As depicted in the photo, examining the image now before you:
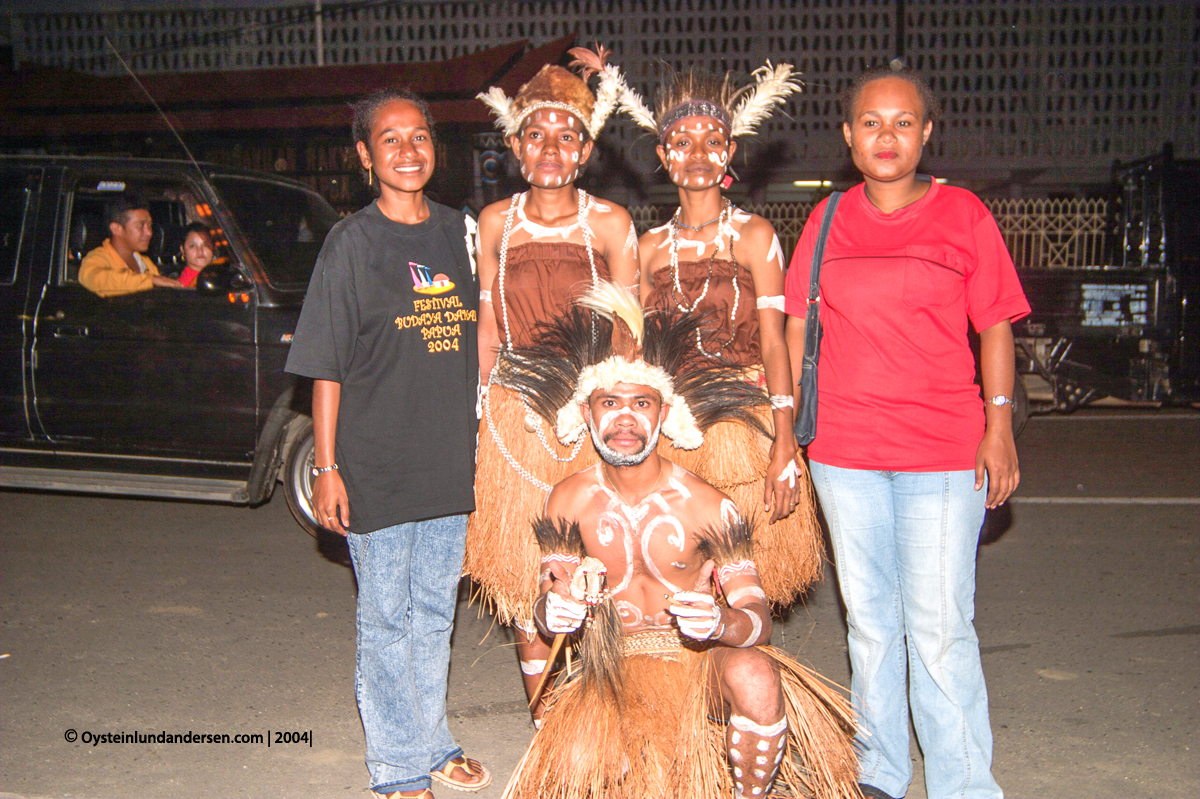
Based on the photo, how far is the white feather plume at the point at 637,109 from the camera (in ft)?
11.3

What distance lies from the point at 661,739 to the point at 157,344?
13.7ft

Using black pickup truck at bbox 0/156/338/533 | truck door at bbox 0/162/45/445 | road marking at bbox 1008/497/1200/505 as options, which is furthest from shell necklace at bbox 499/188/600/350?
road marking at bbox 1008/497/1200/505

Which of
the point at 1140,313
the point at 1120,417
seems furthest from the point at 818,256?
the point at 1120,417

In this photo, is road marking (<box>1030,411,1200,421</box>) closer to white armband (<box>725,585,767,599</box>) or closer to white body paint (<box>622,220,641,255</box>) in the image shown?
white body paint (<box>622,220,641,255</box>)

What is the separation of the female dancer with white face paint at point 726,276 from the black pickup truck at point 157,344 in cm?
293

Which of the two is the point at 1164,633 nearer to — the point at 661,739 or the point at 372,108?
the point at 661,739

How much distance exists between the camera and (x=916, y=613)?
2762mm

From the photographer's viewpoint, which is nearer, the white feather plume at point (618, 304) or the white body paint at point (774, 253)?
the white feather plume at point (618, 304)

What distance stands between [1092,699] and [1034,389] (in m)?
6.69

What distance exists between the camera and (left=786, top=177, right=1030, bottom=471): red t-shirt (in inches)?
104

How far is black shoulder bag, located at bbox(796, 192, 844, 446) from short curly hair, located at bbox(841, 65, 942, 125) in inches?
10.3

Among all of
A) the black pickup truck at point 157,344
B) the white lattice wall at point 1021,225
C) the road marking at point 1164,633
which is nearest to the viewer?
the road marking at point 1164,633

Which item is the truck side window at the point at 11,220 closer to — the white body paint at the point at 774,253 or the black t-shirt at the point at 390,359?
the black t-shirt at the point at 390,359

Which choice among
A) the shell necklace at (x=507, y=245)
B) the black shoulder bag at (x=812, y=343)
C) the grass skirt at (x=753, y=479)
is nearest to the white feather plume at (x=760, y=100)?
the shell necklace at (x=507, y=245)
